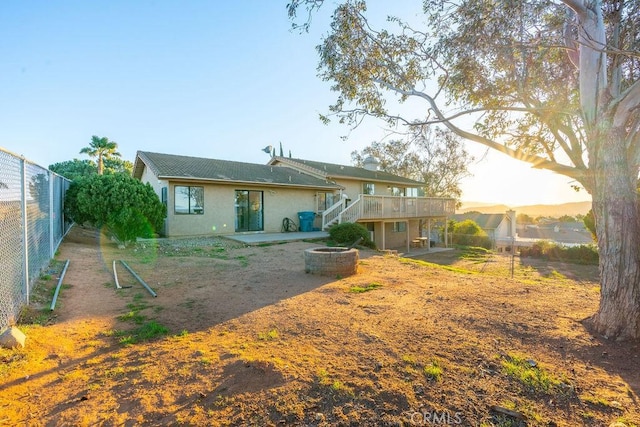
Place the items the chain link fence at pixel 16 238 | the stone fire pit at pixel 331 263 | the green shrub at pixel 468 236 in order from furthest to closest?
the green shrub at pixel 468 236
the stone fire pit at pixel 331 263
the chain link fence at pixel 16 238

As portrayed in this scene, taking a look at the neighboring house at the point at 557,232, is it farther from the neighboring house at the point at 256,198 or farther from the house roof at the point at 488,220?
the neighboring house at the point at 256,198

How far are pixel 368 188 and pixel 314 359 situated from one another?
2043 cm

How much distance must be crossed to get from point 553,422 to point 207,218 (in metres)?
14.6

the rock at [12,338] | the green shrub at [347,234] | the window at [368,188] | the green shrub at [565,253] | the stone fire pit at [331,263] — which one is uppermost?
the window at [368,188]

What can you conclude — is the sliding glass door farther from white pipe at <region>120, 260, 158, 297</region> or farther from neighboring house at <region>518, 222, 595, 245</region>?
neighboring house at <region>518, 222, 595, 245</region>

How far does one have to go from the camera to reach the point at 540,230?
4244cm

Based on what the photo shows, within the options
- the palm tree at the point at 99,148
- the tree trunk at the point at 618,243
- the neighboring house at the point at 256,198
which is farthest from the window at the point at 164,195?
the palm tree at the point at 99,148

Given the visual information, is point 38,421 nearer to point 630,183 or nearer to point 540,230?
point 630,183

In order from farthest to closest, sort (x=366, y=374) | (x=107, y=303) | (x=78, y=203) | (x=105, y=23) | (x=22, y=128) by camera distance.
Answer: (x=22, y=128), (x=78, y=203), (x=105, y=23), (x=107, y=303), (x=366, y=374)

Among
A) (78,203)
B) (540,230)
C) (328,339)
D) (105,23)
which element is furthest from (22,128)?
(540,230)

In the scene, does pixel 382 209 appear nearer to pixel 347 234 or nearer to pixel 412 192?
pixel 347 234

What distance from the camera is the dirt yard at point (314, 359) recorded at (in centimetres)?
252

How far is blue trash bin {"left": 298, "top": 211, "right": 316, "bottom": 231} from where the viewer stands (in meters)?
17.6

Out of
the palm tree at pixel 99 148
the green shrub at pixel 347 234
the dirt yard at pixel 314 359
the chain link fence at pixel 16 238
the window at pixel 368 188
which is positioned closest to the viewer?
the dirt yard at pixel 314 359
